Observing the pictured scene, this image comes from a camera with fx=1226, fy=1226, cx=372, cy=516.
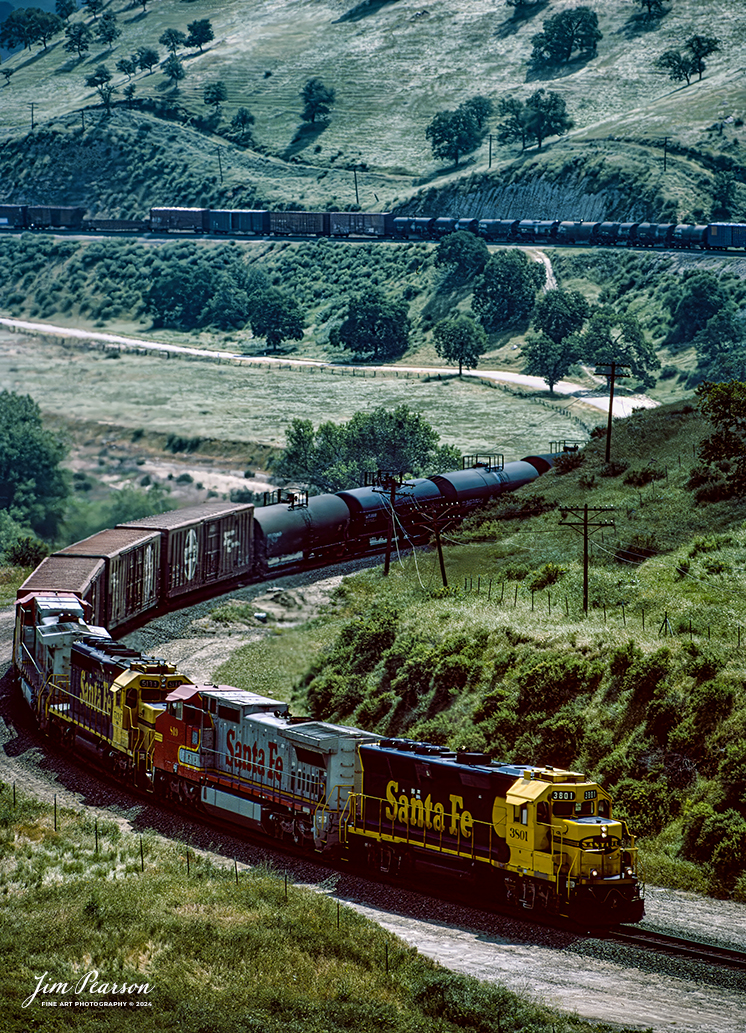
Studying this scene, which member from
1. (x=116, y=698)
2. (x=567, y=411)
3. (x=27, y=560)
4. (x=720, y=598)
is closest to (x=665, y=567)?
(x=720, y=598)

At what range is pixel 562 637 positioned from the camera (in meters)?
38.4

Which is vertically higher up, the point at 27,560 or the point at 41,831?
the point at 41,831

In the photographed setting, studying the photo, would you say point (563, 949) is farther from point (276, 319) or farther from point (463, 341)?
point (276, 319)

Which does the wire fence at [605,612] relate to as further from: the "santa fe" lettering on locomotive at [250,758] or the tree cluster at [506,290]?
the tree cluster at [506,290]

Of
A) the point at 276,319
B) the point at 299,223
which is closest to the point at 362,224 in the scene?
the point at 299,223

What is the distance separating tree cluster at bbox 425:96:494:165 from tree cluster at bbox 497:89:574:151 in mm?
5824

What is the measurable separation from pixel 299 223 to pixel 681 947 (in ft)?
483

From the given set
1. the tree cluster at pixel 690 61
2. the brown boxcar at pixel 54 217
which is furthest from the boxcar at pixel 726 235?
the brown boxcar at pixel 54 217

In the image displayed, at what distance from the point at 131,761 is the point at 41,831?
4.28 meters

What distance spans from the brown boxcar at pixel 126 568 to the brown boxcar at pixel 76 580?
469mm

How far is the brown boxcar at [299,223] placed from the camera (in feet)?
526

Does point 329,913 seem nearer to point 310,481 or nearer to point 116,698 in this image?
point 116,698

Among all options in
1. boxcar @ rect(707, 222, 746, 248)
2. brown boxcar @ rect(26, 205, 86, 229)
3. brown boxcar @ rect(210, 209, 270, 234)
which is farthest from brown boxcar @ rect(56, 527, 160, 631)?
brown boxcar @ rect(26, 205, 86, 229)

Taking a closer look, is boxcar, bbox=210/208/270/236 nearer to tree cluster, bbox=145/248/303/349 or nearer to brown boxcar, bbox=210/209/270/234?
→ brown boxcar, bbox=210/209/270/234
